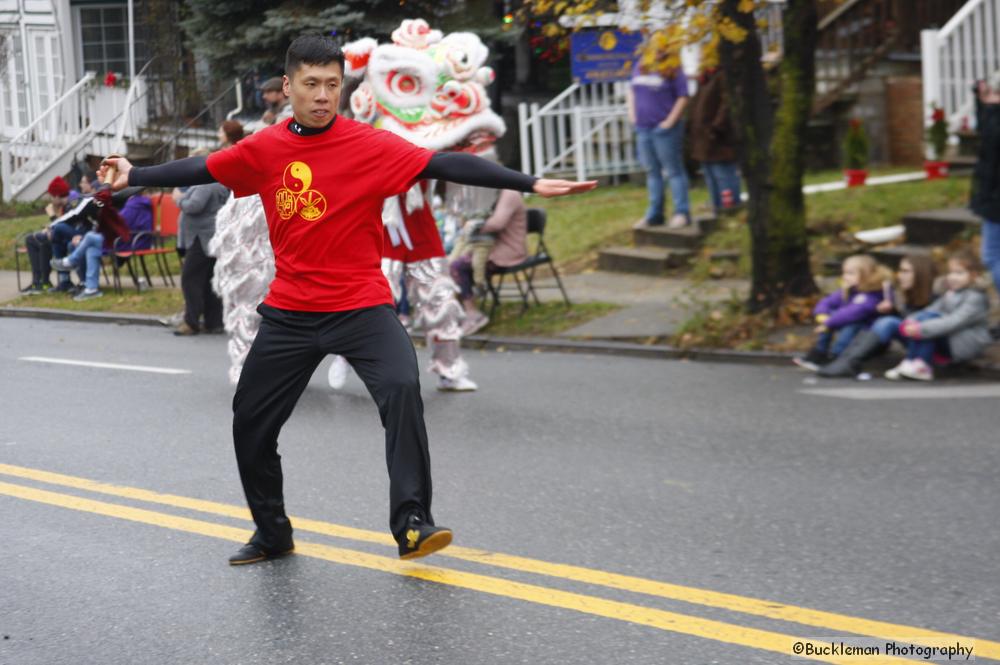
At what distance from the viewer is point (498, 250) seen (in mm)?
13812

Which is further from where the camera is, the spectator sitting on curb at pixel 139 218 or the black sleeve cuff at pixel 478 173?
the spectator sitting on curb at pixel 139 218

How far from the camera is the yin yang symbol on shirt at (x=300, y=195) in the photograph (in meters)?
5.64

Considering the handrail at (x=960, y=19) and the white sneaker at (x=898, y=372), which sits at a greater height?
the handrail at (x=960, y=19)

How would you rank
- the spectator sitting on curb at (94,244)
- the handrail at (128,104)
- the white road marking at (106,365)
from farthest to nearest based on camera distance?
1. the handrail at (128,104)
2. the spectator sitting on curb at (94,244)
3. the white road marking at (106,365)

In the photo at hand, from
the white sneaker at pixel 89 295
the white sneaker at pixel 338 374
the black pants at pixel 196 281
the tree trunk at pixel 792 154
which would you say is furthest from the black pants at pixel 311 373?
the white sneaker at pixel 89 295

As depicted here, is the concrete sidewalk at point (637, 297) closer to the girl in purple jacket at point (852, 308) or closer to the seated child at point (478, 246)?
the seated child at point (478, 246)

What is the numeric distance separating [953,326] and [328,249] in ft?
19.1

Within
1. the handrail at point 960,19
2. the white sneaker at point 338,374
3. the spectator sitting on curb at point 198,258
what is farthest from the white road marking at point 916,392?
the handrail at point 960,19

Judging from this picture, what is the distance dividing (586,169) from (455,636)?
17.1 meters

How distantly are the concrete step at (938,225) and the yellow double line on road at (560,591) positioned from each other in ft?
28.3

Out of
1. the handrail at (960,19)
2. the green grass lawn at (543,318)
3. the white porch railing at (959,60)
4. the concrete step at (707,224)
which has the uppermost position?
the handrail at (960,19)

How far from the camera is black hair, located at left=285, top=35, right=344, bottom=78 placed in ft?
18.2

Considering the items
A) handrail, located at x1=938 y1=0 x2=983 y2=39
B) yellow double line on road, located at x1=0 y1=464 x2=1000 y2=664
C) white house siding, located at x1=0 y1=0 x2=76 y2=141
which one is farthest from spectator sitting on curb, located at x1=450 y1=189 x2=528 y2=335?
white house siding, located at x1=0 y1=0 x2=76 y2=141

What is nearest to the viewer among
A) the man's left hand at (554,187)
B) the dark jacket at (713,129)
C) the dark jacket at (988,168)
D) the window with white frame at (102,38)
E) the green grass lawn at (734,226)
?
the man's left hand at (554,187)
